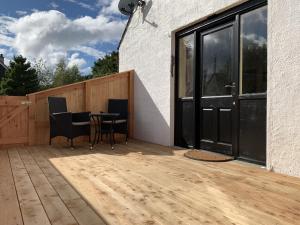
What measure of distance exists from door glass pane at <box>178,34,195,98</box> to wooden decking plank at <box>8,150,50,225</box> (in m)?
3.09

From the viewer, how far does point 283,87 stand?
3.29m

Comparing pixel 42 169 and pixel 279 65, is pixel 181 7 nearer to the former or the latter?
pixel 279 65

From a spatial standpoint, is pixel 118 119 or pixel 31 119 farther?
pixel 118 119

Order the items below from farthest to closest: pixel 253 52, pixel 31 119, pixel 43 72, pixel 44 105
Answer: pixel 43 72
pixel 44 105
pixel 31 119
pixel 253 52

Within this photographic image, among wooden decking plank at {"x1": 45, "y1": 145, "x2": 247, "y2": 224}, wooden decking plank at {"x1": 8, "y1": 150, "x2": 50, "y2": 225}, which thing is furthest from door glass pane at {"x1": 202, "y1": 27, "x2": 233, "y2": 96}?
wooden decking plank at {"x1": 8, "y1": 150, "x2": 50, "y2": 225}

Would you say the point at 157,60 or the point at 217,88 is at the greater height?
the point at 157,60

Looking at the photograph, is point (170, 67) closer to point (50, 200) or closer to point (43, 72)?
point (50, 200)

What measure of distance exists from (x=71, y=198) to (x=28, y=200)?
36 cm

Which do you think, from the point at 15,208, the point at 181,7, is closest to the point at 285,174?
the point at 15,208

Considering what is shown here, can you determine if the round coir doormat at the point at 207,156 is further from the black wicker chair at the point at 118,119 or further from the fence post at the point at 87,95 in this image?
the fence post at the point at 87,95

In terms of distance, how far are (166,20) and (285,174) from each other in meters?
3.74

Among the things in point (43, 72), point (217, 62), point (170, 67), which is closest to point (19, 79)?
point (43, 72)

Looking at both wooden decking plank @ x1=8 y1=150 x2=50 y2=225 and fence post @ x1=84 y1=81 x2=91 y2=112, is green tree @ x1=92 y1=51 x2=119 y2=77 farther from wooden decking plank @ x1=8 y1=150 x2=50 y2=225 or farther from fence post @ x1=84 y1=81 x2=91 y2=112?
wooden decking plank @ x1=8 y1=150 x2=50 y2=225

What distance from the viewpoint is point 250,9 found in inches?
154
